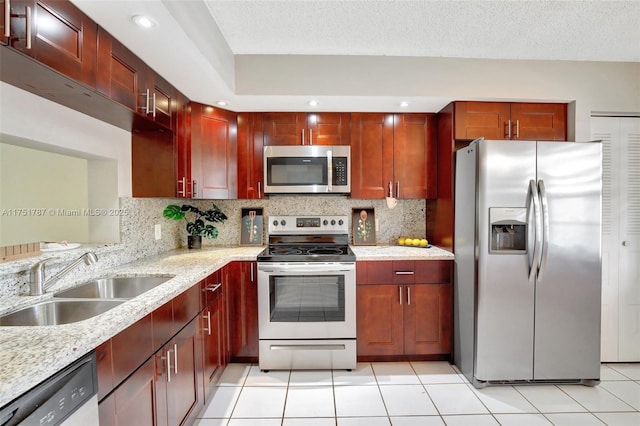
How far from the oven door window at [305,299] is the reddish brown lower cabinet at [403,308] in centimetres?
21

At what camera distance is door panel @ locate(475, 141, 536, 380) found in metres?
2.08

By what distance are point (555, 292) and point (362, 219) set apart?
160 cm

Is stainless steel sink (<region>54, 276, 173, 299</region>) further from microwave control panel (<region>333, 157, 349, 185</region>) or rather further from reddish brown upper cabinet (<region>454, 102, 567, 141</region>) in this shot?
reddish brown upper cabinet (<region>454, 102, 567, 141</region>)

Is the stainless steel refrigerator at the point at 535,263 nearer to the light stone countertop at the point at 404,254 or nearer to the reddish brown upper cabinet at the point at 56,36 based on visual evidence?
the light stone countertop at the point at 404,254

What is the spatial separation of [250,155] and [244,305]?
1.31 m

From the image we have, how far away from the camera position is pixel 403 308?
8.05 ft

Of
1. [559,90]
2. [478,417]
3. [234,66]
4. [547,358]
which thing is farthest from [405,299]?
[234,66]

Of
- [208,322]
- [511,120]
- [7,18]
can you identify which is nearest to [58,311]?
[208,322]

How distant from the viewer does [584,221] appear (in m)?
2.10

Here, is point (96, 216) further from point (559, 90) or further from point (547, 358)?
point (559, 90)

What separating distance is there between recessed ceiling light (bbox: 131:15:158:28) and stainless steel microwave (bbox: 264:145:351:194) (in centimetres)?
133

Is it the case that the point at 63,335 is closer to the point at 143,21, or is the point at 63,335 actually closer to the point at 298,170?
the point at 143,21

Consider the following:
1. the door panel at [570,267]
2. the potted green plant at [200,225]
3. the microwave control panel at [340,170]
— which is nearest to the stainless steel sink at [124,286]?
the potted green plant at [200,225]

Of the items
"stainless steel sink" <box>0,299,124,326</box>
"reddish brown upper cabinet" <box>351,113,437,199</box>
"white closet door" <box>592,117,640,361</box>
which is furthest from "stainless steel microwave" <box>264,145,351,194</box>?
"white closet door" <box>592,117,640,361</box>
